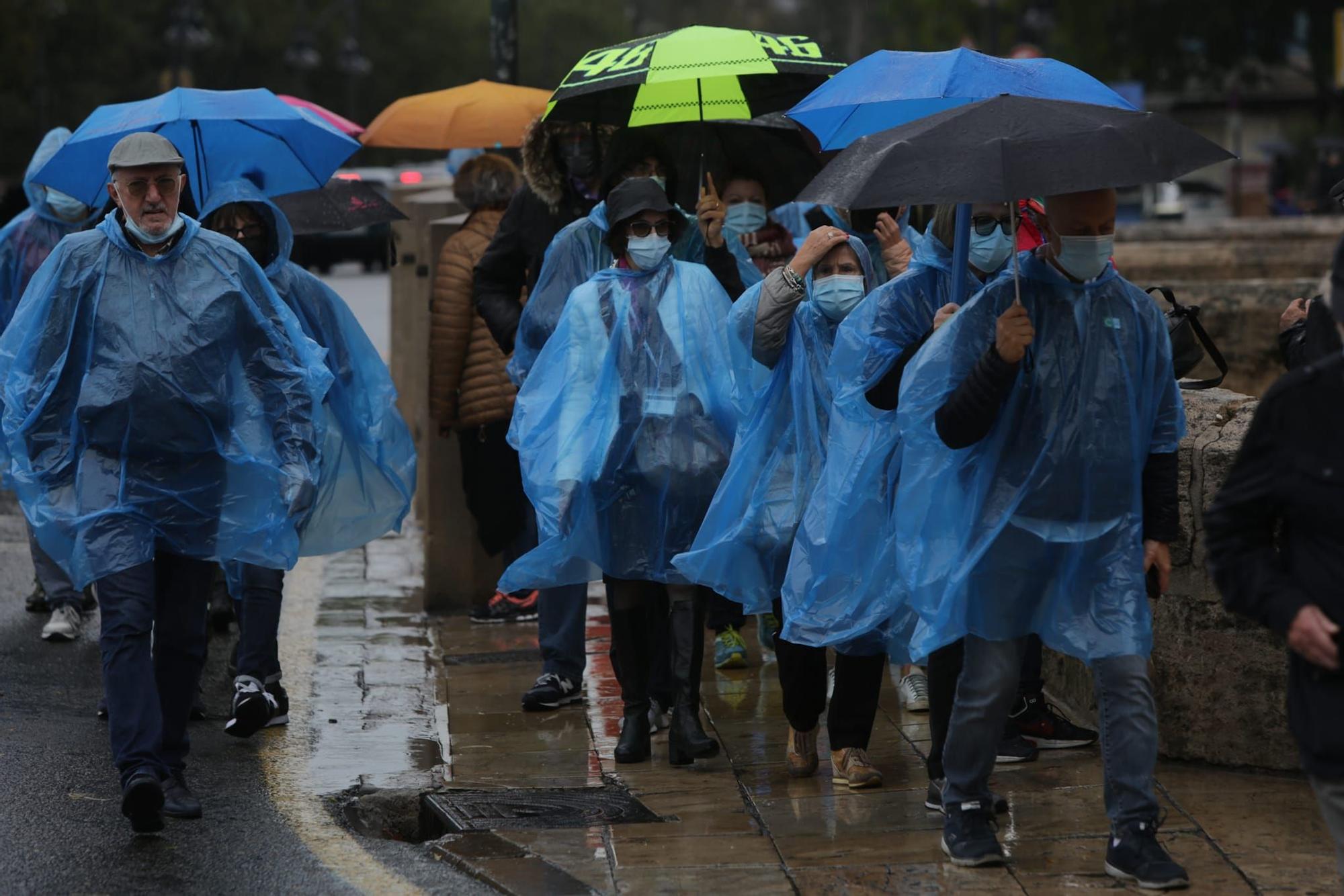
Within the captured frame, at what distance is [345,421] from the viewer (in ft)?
23.7

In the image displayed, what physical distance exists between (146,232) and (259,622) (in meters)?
1.64

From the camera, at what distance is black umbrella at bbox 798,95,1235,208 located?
4473 millimetres

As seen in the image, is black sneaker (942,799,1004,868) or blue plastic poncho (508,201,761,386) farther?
blue plastic poncho (508,201,761,386)

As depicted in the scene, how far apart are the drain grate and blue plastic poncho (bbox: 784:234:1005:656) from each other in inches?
97.8

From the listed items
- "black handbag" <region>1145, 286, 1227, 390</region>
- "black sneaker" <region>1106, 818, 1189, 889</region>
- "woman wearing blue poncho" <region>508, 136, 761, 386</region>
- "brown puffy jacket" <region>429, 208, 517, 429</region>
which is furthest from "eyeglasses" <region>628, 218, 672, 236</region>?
"black sneaker" <region>1106, 818, 1189, 889</region>

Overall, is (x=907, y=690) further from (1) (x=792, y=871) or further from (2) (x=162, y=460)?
(2) (x=162, y=460)

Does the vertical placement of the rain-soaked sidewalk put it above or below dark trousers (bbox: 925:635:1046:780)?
below

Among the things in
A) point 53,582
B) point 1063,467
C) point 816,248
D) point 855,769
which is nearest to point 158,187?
point 816,248

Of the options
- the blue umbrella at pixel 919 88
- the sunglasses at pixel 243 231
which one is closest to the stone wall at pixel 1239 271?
the blue umbrella at pixel 919 88

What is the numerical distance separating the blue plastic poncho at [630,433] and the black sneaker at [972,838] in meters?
1.48

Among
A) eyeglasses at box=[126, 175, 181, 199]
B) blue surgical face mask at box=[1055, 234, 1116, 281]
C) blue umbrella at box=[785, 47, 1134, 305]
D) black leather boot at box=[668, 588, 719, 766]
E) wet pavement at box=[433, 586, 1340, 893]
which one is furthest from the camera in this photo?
black leather boot at box=[668, 588, 719, 766]

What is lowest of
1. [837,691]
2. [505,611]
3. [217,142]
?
[505,611]

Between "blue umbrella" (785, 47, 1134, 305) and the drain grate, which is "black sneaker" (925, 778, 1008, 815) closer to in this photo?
"blue umbrella" (785, 47, 1134, 305)

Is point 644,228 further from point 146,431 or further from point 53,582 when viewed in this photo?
point 53,582
